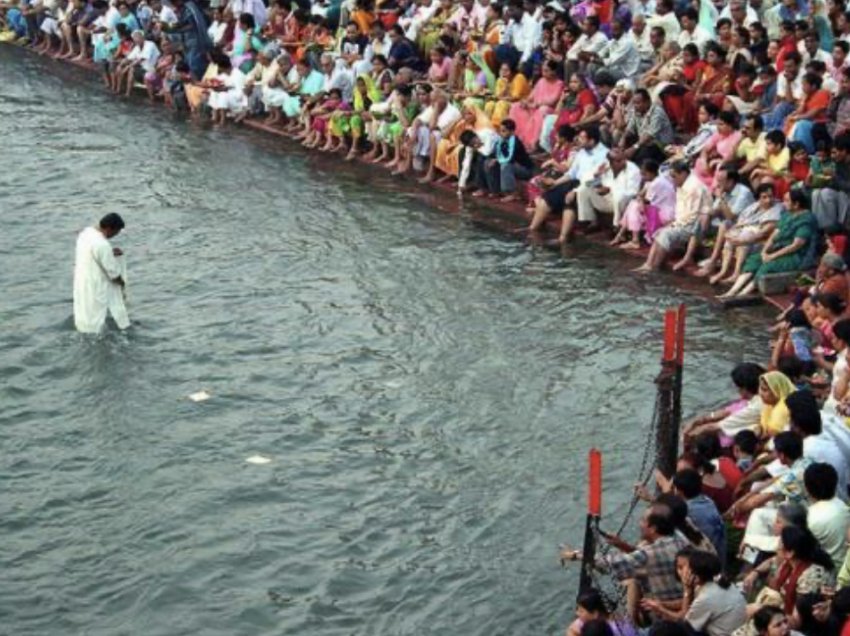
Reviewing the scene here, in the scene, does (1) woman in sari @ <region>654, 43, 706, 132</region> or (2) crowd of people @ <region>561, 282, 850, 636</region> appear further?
(1) woman in sari @ <region>654, 43, 706, 132</region>

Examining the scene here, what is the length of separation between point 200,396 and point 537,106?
7833mm

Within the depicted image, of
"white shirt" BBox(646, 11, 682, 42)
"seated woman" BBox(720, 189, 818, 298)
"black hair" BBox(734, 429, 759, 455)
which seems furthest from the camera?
"white shirt" BBox(646, 11, 682, 42)

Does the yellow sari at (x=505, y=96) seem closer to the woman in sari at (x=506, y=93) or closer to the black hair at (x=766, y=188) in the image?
the woman in sari at (x=506, y=93)

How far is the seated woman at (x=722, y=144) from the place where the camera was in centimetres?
2033

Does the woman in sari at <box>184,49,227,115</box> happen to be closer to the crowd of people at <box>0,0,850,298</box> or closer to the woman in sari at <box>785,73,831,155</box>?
the crowd of people at <box>0,0,850,298</box>

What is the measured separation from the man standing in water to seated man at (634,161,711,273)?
5580 millimetres

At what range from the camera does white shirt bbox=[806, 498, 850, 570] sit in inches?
474

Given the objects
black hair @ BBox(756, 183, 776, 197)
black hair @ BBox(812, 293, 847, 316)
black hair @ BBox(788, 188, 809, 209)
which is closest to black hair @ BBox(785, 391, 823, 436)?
black hair @ BBox(812, 293, 847, 316)

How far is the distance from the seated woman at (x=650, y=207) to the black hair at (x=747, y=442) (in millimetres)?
6618

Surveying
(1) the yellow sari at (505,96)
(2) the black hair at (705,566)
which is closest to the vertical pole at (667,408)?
(2) the black hair at (705,566)

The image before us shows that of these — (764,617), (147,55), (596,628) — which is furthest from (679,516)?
(147,55)

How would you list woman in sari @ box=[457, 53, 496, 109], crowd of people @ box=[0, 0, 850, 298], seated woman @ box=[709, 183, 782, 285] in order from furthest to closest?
1. woman in sari @ box=[457, 53, 496, 109]
2. crowd of people @ box=[0, 0, 850, 298]
3. seated woman @ box=[709, 183, 782, 285]

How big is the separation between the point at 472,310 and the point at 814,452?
675 cm

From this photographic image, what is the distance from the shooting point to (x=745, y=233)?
19000 mm
